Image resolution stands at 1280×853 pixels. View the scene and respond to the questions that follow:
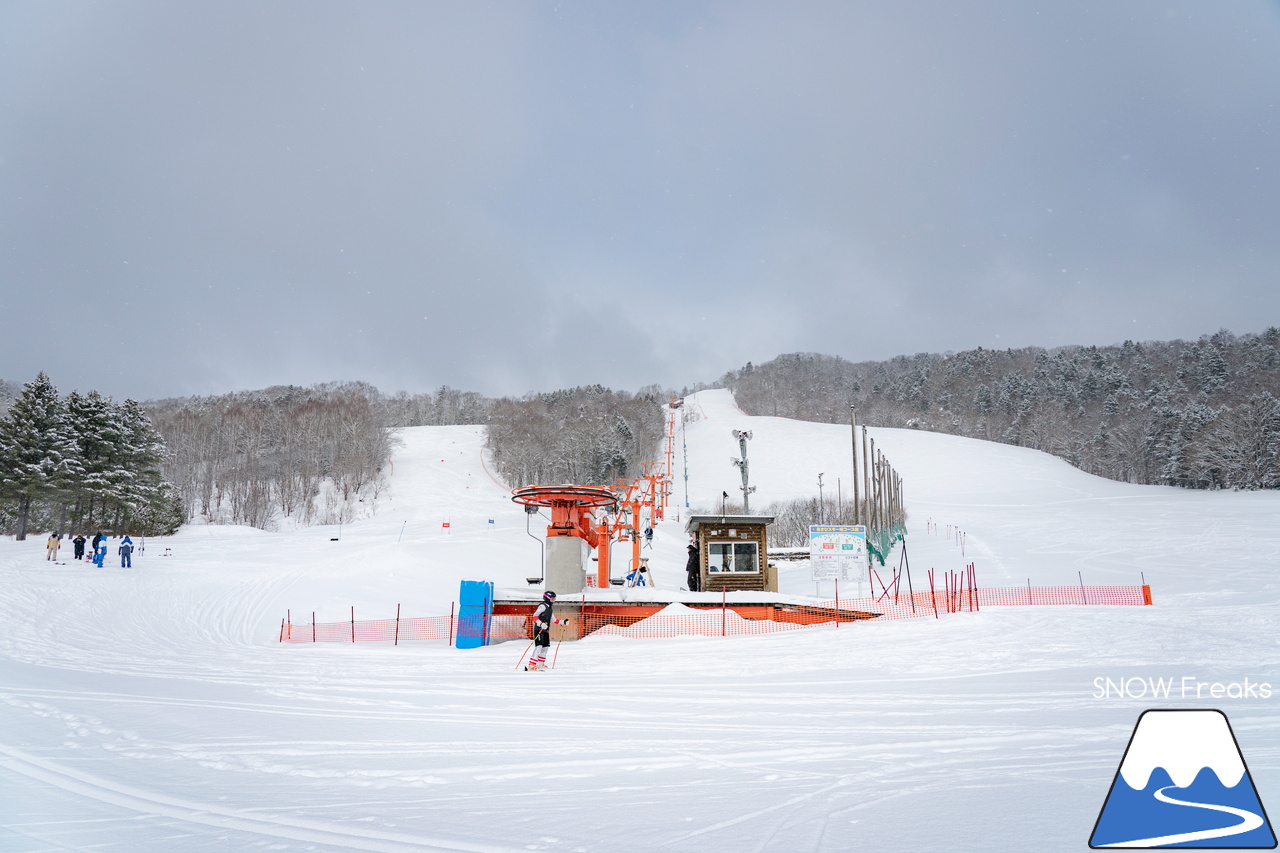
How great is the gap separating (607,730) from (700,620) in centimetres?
985

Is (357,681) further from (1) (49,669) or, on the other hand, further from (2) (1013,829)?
(2) (1013,829)

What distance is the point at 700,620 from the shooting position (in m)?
16.8

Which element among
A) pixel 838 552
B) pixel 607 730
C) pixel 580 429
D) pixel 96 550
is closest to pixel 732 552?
pixel 838 552

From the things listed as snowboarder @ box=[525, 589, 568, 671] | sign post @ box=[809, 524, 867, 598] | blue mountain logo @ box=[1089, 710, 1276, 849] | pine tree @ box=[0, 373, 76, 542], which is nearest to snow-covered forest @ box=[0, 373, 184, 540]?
pine tree @ box=[0, 373, 76, 542]

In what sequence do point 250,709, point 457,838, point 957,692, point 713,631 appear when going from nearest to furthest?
point 457,838 < point 957,692 < point 250,709 < point 713,631

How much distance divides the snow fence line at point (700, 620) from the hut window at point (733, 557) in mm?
3674

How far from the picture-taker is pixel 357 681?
36.1ft

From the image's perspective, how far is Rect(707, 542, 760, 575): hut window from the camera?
2138cm

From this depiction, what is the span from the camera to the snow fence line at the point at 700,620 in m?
16.1

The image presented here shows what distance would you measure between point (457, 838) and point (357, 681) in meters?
7.59

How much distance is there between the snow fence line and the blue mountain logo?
1167cm

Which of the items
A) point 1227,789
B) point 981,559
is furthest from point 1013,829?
point 981,559

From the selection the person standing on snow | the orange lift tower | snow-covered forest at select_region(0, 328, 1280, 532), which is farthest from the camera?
snow-covered forest at select_region(0, 328, 1280, 532)

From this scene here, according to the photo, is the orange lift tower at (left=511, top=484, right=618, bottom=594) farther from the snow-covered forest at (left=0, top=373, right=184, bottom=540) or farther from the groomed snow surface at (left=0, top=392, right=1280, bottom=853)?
the snow-covered forest at (left=0, top=373, right=184, bottom=540)
